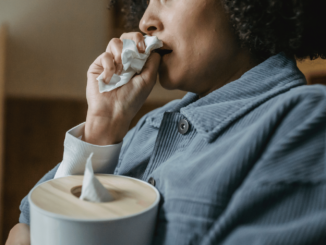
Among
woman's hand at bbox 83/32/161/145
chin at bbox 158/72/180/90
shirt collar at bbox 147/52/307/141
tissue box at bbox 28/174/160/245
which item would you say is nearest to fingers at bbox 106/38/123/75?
woman's hand at bbox 83/32/161/145

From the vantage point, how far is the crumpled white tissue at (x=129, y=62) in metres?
0.63

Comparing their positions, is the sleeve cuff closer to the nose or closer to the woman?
the woman

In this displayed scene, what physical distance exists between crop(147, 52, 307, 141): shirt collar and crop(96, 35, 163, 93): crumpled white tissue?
0.17 m

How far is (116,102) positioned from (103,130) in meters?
0.08

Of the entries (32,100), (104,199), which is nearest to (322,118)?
(104,199)

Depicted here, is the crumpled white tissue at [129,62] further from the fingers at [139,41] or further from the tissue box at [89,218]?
the tissue box at [89,218]

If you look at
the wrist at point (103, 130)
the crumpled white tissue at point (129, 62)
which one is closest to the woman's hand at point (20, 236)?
the wrist at point (103, 130)

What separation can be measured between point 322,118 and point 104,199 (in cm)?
36

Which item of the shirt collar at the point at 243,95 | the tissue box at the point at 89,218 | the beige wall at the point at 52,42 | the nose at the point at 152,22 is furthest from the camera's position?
the beige wall at the point at 52,42

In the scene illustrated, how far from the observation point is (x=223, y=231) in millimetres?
404

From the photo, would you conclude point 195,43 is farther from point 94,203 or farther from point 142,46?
point 94,203

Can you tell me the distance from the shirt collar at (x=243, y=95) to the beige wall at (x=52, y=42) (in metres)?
1.15

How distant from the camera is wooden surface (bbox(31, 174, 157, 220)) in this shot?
0.38 m

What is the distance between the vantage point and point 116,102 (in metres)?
0.66
